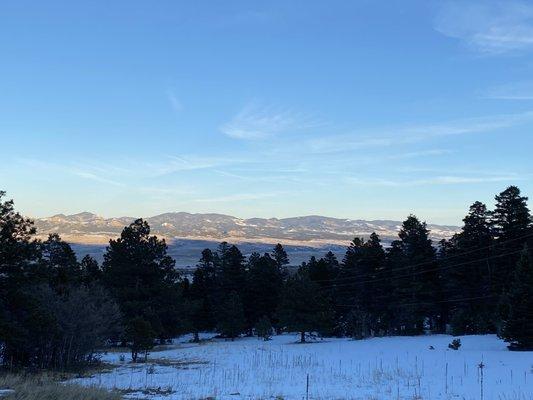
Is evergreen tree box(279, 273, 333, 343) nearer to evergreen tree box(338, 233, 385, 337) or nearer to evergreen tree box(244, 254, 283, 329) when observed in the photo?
evergreen tree box(338, 233, 385, 337)

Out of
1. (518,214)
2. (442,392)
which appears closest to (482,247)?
(518,214)

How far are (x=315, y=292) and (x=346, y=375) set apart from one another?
27.7 meters

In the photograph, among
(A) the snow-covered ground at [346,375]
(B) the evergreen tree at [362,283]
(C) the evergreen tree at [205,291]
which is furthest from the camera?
(C) the evergreen tree at [205,291]

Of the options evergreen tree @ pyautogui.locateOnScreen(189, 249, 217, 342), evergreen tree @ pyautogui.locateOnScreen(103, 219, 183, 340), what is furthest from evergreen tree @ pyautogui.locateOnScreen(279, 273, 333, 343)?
evergreen tree @ pyautogui.locateOnScreen(189, 249, 217, 342)

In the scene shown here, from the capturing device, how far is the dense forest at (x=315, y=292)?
110ft

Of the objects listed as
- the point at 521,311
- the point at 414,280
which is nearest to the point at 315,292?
the point at 414,280

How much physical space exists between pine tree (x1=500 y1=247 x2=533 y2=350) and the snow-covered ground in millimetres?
1316

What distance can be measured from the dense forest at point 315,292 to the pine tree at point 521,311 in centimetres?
7

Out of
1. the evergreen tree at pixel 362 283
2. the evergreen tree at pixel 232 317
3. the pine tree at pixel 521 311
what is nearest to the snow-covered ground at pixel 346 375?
the pine tree at pixel 521 311

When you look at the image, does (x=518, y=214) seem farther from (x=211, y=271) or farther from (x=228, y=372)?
(x=211, y=271)

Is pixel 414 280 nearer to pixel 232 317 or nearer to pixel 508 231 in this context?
pixel 508 231

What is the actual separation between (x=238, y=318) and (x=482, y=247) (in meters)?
27.4

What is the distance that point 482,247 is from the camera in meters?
53.7

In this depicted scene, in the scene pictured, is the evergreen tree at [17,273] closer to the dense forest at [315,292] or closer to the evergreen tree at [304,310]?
the dense forest at [315,292]
